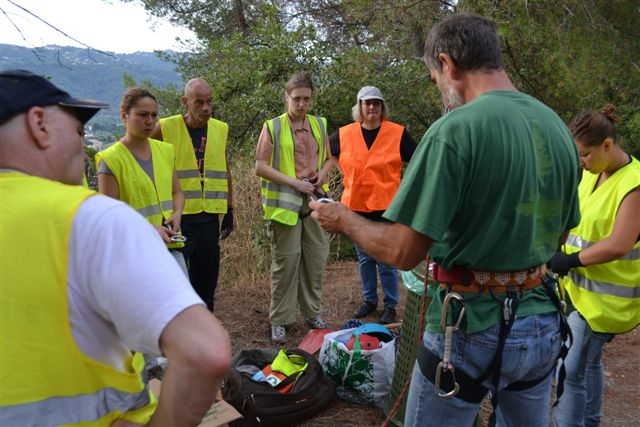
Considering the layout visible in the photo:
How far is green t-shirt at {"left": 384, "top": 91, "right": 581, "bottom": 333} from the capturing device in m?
1.71

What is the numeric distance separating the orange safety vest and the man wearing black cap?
3822 millimetres

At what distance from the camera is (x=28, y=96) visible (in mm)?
1164

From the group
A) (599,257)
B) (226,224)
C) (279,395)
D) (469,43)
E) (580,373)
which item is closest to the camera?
(469,43)

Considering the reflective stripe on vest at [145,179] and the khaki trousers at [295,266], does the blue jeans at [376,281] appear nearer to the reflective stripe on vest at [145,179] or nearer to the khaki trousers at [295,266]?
the khaki trousers at [295,266]

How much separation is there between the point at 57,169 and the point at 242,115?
28.8ft

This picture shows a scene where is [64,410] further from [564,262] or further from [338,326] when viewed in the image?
[338,326]

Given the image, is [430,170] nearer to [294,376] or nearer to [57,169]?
[57,169]

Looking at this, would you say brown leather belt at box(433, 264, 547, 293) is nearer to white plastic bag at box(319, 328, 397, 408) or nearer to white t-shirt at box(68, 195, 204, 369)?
white t-shirt at box(68, 195, 204, 369)

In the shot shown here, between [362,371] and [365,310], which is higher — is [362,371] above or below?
above

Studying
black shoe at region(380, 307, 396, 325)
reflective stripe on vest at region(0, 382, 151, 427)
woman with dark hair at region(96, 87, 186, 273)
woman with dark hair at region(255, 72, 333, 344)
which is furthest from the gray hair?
black shoe at region(380, 307, 396, 325)

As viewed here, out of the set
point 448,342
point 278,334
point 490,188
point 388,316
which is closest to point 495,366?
point 448,342

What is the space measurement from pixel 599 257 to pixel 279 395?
1923 mm

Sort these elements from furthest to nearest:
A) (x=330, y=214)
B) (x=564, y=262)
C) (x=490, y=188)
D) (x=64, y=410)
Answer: (x=564, y=262) → (x=330, y=214) → (x=490, y=188) → (x=64, y=410)

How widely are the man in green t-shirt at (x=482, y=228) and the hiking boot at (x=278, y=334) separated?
2.68 metres
